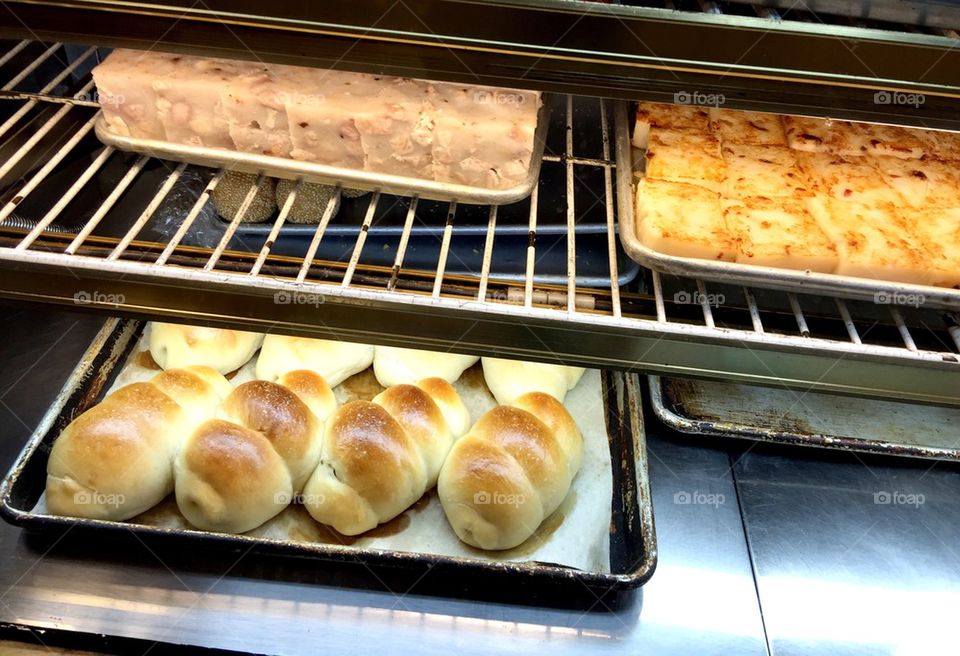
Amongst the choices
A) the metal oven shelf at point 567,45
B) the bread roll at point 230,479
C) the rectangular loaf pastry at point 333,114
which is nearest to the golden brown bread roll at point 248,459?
the bread roll at point 230,479

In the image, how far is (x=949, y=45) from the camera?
35.9 inches

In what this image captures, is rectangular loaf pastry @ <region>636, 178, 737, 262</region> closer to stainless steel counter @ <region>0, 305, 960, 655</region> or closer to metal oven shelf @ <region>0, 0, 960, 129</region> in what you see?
metal oven shelf @ <region>0, 0, 960, 129</region>

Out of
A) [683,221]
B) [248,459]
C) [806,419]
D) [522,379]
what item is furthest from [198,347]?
[806,419]

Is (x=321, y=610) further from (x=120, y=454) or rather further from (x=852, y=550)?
(x=852, y=550)

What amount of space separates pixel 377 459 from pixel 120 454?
0.52 metres

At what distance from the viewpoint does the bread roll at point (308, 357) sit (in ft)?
5.48

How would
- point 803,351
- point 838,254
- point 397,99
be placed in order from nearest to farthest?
1. point 803,351
2. point 838,254
3. point 397,99

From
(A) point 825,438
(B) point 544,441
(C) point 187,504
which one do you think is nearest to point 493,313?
(B) point 544,441

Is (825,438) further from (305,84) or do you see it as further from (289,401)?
(305,84)

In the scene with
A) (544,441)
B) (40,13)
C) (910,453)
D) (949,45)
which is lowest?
(910,453)

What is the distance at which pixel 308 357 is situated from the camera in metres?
1.67

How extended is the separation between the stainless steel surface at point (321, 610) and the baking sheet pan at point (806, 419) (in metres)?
0.30

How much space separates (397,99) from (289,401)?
682 millimetres

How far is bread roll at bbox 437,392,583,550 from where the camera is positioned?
1.41 metres
